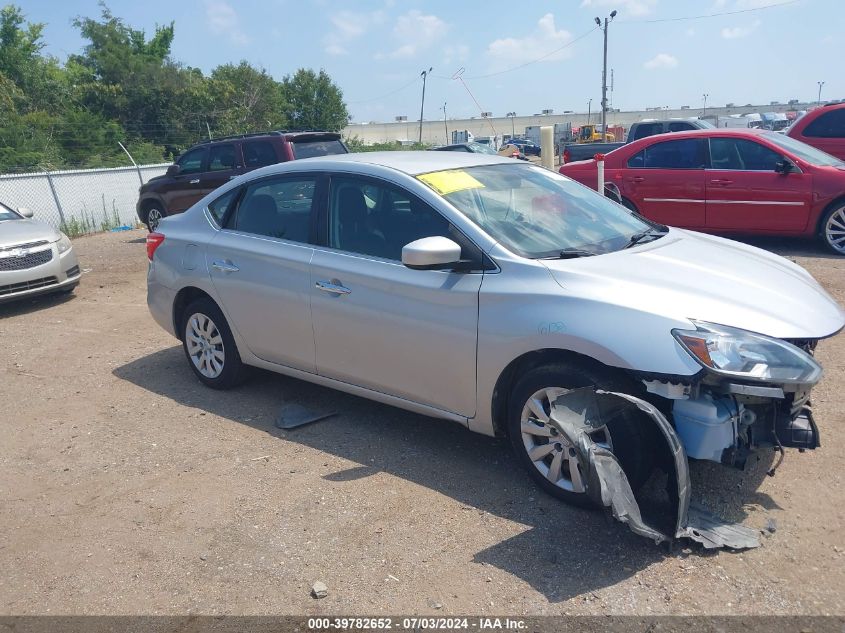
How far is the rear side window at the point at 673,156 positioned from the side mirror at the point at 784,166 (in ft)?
3.04

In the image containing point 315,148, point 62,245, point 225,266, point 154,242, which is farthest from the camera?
point 315,148

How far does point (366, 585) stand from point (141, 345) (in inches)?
192

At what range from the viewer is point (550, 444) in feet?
12.5

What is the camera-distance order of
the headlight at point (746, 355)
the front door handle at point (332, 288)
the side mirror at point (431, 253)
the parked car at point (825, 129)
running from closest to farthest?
the headlight at point (746, 355)
the side mirror at point (431, 253)
the front door handle at point (332, 288)
the parked car at point (825, 129)

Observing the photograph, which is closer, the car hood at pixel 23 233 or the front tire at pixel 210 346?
the front tire at pixel 210 346

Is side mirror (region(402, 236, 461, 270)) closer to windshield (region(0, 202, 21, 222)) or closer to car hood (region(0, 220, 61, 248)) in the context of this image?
car hood (region(0, 220, 61, 248))

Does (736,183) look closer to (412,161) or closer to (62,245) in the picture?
(412,161)

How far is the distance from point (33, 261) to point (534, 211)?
23.6ft

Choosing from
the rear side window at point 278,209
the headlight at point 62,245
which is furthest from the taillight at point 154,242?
the headlight at point 62,245

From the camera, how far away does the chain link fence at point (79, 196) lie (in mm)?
18109

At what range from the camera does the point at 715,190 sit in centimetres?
987

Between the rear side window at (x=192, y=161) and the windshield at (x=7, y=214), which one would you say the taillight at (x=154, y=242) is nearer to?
the windshield at (x=7, y=214)

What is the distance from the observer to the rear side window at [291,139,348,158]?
12.2 metres

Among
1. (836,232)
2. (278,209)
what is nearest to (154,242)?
(278,209)
